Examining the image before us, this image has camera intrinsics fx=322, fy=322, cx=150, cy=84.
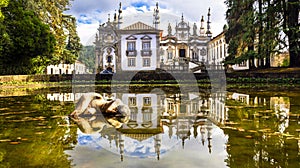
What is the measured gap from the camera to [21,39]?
21.9m

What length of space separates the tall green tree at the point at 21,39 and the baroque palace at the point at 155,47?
13.2 m

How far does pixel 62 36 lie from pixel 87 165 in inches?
1051

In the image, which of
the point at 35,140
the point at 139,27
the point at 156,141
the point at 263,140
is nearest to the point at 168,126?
the point at 156,141

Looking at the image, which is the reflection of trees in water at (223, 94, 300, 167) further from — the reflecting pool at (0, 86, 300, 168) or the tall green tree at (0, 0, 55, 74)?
the tall green tree at (0, 0, 55, 74)

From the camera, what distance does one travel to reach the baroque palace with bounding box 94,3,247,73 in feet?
132

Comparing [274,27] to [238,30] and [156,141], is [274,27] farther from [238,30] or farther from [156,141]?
[156,141]

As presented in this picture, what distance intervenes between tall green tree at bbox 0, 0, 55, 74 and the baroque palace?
13.2 m

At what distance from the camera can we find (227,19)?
27.2 meters

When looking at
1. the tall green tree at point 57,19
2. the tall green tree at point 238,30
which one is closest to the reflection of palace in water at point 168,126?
the tall green tree at point 238,30

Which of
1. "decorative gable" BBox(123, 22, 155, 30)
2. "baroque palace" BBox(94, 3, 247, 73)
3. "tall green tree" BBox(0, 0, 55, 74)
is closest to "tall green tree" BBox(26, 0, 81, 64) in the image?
"tall green tree" BBox(0, 0, 55, 74)

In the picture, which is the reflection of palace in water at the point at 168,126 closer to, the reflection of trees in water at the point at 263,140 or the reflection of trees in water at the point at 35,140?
the reflection of trees in water at the point at 263,140

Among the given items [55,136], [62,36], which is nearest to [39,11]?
[62,36]

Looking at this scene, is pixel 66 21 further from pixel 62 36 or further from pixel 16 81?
pixel 16 81

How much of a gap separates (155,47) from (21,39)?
20621 mm
